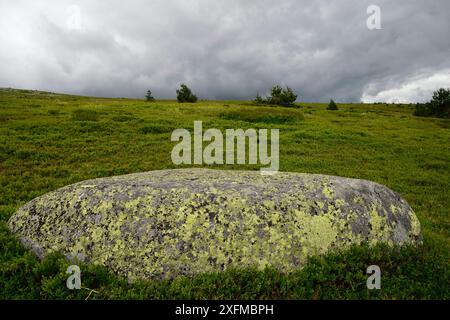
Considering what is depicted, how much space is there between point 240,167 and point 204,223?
516 inches

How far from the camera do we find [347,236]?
264 inches

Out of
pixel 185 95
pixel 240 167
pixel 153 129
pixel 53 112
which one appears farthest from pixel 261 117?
pixel 185 95

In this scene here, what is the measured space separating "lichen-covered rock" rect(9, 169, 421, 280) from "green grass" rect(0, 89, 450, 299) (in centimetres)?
28

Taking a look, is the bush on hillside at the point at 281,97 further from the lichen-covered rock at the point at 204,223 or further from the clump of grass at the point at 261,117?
the lichen-covered rock at the point at 204,223

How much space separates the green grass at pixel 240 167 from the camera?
18.3ft

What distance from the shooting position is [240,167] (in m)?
19.3

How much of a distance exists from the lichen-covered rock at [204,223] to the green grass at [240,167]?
279mm

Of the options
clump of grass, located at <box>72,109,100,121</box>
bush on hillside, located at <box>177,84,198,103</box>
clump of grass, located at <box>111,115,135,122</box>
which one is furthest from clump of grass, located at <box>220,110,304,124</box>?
bush on hillside, located at <box>177,84,198,103</box>

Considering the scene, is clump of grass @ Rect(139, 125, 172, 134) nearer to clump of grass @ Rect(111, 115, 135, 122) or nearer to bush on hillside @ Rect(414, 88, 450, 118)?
clump of grass @ Rect(111, 115, 135, 122)

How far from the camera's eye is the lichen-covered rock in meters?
6.00

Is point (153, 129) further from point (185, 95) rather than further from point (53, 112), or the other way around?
point (185, 95)

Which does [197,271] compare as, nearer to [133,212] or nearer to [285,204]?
[133,212]

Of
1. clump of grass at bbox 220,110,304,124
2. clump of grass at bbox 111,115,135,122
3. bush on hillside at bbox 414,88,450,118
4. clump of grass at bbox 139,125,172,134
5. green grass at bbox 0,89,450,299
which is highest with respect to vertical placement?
bush on hillside at bbox 414,88,450,118
